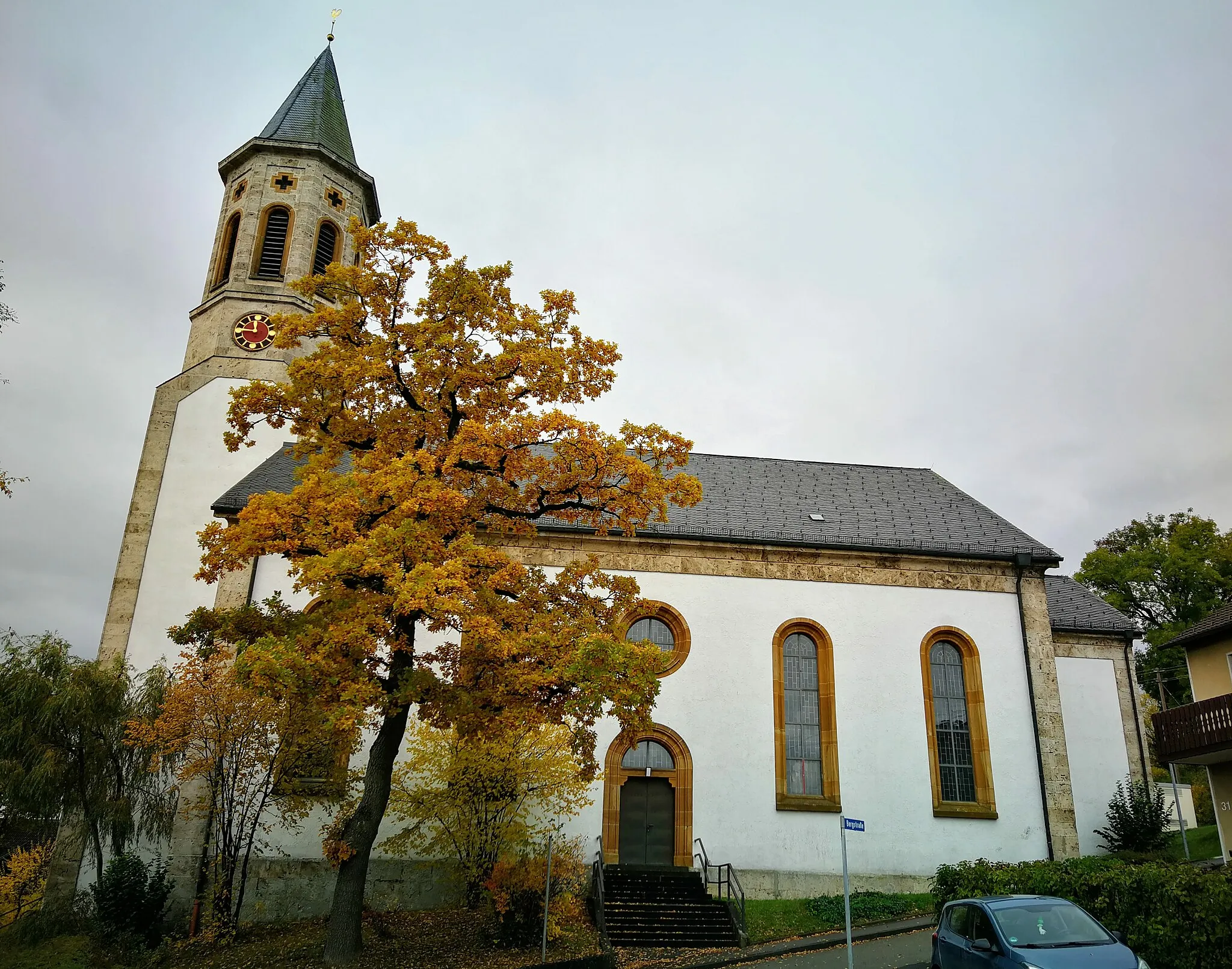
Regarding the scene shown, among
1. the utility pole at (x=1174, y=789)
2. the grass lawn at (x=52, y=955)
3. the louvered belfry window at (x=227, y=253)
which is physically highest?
the louvered belfry window at (x=227, y=253)

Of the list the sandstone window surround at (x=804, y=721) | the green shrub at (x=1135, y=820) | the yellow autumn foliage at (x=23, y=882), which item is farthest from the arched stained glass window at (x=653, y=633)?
the yellow autumn foliage at (x=23, y=882)

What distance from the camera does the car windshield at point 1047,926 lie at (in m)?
9.36

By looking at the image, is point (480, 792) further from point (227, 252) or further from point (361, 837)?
point (227, 252)

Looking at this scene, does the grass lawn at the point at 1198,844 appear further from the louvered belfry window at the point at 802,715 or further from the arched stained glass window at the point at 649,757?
the arched stained glass window at the point at 649,757

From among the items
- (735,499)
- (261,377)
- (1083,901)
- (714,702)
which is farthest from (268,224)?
(1083,901)

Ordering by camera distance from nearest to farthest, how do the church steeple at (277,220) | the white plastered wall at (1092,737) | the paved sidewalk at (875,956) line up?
the paved sidewalk at (875,956) → the white plastered wall at (1092,737) → the church steeple at (277,220)

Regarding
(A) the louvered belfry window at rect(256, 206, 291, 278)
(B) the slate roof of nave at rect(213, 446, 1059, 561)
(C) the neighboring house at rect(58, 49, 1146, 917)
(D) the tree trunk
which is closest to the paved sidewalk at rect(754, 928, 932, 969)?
(C) the neighboring house at rect(58, 49, 1146, 917)

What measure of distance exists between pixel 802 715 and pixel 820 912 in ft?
14.5

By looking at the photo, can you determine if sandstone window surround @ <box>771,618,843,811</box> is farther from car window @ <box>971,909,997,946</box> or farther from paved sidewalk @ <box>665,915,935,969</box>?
car window @ <box>971,909,997,946</box>

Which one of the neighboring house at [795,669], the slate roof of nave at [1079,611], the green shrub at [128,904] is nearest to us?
the green shrub at [128,904]

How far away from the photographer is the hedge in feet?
34.0

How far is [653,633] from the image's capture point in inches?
840

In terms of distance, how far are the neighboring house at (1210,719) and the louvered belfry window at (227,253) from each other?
1095 inches

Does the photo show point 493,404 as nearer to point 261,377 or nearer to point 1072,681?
point 261,377
